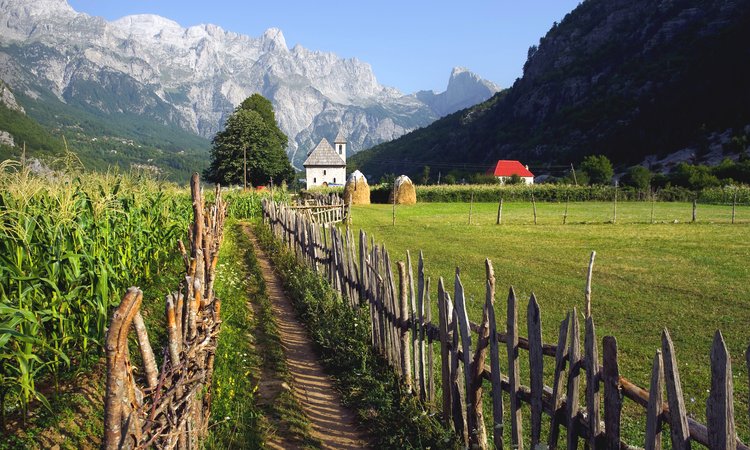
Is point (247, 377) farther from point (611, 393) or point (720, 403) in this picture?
point (720, 403)

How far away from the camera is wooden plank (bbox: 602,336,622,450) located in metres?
2.97

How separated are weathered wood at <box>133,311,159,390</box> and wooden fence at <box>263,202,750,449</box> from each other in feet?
7.72

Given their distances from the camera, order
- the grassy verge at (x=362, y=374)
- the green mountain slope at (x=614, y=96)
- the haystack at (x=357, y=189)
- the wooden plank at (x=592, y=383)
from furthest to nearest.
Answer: the green mountain slope at (x=614, y=96) < the haystack at (x=357, y=189) < the grassy verge at (x=362, y=374) < the wooden plank at (x=592, y=383)

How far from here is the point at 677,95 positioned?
298 ft

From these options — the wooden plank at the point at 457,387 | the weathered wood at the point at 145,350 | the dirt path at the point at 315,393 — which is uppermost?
the weathered wood at the point at 145,350

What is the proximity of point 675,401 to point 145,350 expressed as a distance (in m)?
2.74

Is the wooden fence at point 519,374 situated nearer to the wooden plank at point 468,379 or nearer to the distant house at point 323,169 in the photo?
the wooden plank at point 468,379

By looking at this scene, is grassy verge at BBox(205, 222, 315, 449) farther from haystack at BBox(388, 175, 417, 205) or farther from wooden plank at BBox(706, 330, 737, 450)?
haystack at BBox(388, 175, 417, 205)

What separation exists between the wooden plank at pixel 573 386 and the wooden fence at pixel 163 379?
241cm

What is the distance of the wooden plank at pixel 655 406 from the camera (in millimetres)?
2682

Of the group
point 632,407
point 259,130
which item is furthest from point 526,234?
point 259,130

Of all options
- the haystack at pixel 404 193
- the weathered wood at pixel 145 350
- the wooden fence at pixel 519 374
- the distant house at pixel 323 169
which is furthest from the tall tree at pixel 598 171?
the weathered wood at pixel 145 350

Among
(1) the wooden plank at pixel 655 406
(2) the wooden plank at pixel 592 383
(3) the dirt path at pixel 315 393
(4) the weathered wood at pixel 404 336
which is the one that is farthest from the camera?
(4) the weathered wood at pixel 404 336

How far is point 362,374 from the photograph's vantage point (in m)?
6.21
